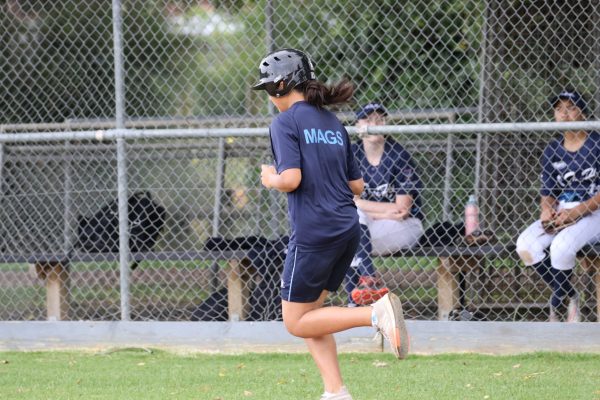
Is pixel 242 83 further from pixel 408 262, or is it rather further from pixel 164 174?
pixel 408 262

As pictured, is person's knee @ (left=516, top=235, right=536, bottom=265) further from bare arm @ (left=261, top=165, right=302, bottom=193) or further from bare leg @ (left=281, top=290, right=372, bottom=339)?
bare arm @ (left=261, top=165, right=302, bottom=193)

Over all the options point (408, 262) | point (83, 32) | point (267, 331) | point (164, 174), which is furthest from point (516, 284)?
point (83, 32)

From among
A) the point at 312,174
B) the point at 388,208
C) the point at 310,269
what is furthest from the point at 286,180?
the point at 388,208

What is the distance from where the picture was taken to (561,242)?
603 centimetres

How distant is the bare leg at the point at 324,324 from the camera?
4.14 m

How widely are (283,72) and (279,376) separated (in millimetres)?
1915

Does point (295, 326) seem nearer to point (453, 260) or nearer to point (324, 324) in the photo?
point (324, 324)

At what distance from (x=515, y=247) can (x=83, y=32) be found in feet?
19.3

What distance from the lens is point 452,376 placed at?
5.24m

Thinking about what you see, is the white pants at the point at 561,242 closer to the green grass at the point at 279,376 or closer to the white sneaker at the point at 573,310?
the white sneaker at the point at 573,310

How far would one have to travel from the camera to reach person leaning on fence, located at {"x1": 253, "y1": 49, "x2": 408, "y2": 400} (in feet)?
13.4

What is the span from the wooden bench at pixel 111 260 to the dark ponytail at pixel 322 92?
234cm

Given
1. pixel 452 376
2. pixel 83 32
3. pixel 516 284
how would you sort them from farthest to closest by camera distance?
pixel 83 32
pixel 516 284
pixel 452 376

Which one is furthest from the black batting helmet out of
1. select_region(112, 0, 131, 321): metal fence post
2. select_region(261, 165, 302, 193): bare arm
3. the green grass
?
select_region(112, 0, 131, 321): metal fence post
